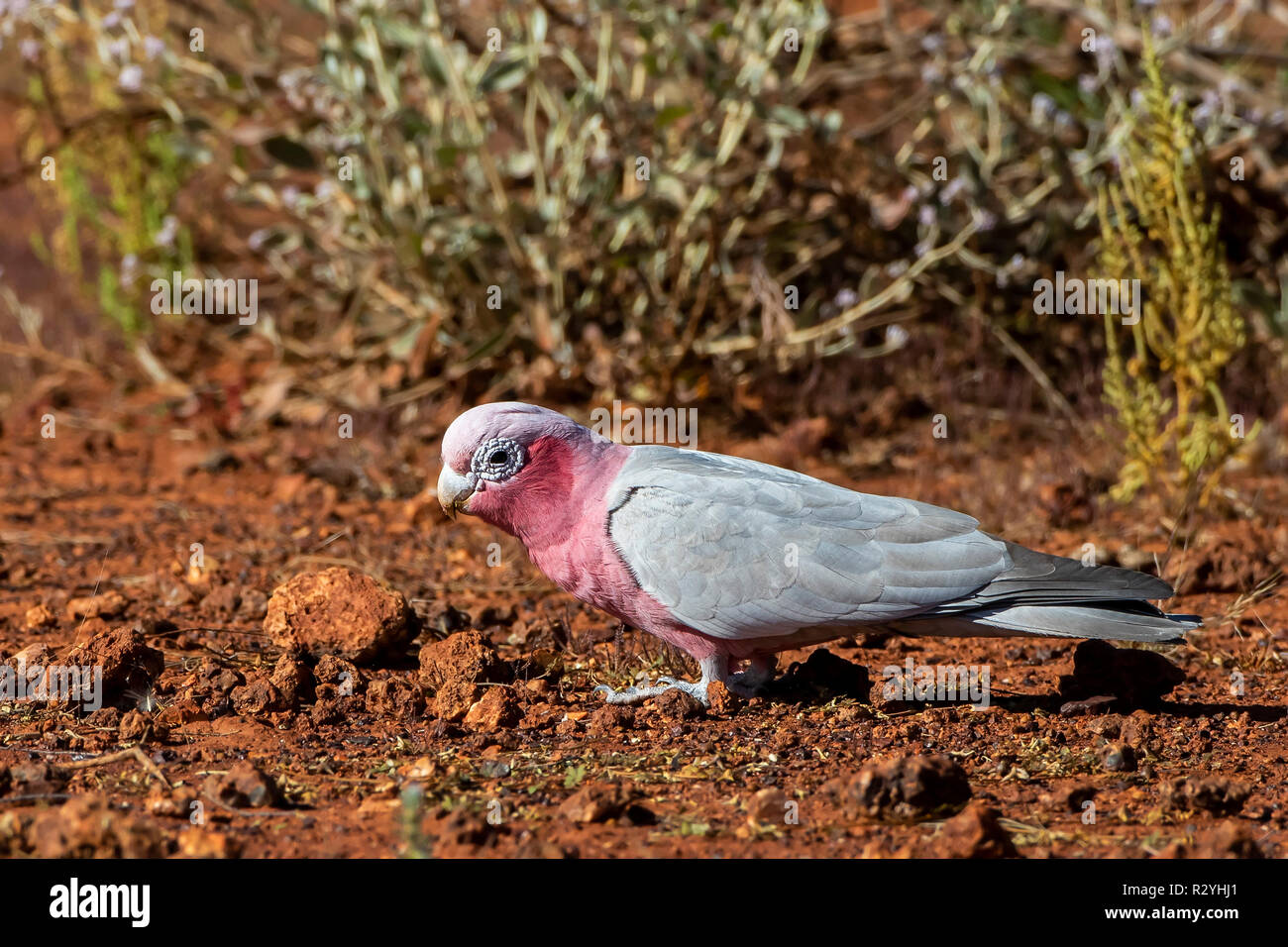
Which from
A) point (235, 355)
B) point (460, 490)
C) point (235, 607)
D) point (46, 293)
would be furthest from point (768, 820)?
point (46, 293)

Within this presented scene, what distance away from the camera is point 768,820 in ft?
10.2

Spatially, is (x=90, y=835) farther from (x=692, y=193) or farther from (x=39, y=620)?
(x=692, y=193)

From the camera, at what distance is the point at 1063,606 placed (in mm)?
3586

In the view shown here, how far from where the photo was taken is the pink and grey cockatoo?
3605mm

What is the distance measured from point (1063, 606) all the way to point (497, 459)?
1.62 m

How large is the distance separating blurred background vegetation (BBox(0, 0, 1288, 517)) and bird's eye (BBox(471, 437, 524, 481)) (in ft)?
8.02

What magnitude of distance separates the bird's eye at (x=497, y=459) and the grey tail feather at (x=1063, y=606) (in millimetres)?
1178

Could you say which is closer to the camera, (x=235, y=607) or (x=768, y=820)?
(x=768, y=820)

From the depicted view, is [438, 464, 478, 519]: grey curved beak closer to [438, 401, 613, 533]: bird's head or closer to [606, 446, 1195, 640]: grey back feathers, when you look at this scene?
[438, 401, 613, 533]: bird's head

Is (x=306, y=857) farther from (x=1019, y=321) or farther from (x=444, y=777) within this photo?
(x=1019, y=321)

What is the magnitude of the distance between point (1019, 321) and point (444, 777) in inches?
178

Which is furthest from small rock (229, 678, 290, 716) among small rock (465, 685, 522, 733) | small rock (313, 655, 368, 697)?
small rock (465, 685, 522, 733)

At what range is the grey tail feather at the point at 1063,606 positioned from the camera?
138 inches

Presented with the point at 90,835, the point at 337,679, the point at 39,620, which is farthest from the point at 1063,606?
the point at 39,620
